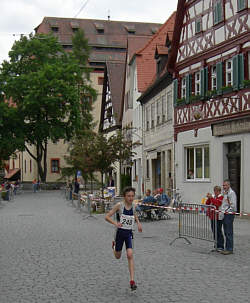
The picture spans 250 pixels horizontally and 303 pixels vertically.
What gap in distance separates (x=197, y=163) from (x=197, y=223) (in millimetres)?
13772

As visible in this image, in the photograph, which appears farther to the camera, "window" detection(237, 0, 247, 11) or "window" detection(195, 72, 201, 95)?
"window" detection(195, 72, 201, 95)

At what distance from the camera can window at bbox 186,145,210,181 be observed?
2755cm

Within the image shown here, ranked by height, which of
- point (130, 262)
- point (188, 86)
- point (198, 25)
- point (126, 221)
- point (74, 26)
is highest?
point (74, 26)

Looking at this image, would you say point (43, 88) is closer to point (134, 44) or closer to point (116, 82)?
point (116, 82)

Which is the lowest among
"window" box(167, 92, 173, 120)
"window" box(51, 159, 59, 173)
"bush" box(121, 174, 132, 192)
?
"bush" box(121, 174, 132, 192)

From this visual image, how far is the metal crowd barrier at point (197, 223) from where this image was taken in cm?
1384

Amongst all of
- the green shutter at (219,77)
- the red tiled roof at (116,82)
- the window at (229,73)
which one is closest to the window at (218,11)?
the green shutter at (219,77)

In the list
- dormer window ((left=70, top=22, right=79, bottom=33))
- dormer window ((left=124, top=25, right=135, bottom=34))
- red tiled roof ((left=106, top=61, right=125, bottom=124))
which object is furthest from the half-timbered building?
dormer window ((left=124, top=25, right=135, bottom=34))

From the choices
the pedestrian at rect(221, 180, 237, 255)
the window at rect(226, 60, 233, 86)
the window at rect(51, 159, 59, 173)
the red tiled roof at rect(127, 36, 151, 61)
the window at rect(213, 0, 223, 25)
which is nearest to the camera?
the pedestrian at rect(221, 180, 237, 255)

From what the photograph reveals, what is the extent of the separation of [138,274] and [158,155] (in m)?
26.9

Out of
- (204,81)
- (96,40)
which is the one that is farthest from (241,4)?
(96,40)

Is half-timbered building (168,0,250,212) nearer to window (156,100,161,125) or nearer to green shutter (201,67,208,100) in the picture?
green shutter (201,67,208,100)

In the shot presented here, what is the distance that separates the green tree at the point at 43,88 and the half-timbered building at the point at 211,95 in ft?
89.2

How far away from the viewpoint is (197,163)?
2853 cm
